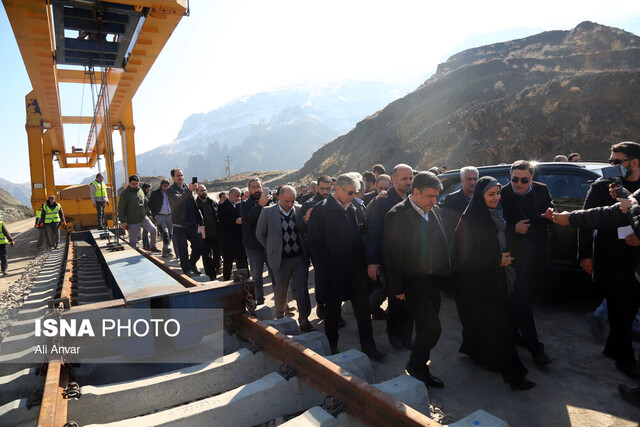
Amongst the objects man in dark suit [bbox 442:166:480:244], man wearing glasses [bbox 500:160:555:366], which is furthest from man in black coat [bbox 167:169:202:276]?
man wearing glasses [bbox 500:160:555:366]

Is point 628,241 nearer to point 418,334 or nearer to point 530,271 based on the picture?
point 530,271

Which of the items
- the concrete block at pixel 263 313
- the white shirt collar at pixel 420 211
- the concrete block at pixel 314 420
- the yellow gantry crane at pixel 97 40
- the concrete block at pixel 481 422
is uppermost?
the yellow gantry crane at pixel 97 40

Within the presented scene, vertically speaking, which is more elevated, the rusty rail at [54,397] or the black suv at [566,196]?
the black suv at [566,196]

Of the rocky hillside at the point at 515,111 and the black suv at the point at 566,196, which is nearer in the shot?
the black suv at the point at 566,196

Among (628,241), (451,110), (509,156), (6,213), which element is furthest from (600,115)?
(6,213)

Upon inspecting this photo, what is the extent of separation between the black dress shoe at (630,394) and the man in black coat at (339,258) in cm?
194

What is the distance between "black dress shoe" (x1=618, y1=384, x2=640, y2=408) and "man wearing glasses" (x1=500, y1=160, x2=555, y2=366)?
30.1 inches

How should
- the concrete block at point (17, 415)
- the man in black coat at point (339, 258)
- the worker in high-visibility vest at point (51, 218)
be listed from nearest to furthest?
the concrete block at point (17, 415) < the man in black coat at point (339, 258) < the worker in high-visibility vest at point (51, 218)

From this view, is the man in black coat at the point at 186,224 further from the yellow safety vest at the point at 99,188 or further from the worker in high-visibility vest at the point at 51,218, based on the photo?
the worker in high-visibility vest at the point at 51,218

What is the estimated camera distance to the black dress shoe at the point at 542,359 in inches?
148

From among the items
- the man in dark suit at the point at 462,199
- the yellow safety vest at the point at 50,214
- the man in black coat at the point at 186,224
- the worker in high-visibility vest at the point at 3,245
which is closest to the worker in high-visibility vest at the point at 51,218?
the yellow safety vest at the point at 50,214

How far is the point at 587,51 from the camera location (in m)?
34.4

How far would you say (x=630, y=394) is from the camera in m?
3.07

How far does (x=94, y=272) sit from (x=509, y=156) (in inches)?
758
